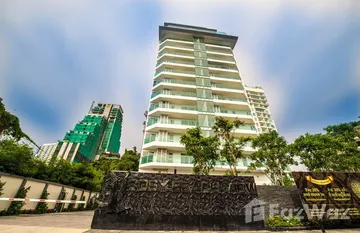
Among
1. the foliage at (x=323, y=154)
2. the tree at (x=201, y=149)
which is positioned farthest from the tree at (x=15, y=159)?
the foliage at (x=323, y=154)

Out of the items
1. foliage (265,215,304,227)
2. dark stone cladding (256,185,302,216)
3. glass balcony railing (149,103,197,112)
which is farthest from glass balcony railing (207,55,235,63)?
foliage (265,215,304,227)

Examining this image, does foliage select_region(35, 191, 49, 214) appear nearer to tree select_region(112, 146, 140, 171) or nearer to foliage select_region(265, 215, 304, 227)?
tree select_region(112, 146, 140, 171)

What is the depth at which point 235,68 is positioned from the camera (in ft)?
74.8

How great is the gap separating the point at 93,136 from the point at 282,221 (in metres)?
52.2

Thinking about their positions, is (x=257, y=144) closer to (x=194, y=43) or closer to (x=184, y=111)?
(x=184, y=111)

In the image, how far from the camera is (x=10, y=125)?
895cm

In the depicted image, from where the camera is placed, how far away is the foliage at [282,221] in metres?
5.25

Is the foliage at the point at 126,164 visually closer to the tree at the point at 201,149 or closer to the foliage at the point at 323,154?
the tree at the point at 201,149

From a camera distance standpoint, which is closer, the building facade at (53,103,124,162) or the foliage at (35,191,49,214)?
the foliage at (35,191,49,214)

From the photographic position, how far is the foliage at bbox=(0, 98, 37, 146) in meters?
8.47

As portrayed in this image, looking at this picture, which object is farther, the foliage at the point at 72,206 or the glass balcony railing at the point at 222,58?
the glass balcony railing at the point at 222,58

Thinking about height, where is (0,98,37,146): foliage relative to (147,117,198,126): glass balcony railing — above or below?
below

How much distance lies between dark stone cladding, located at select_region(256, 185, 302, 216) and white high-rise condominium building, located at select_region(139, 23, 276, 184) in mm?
6646

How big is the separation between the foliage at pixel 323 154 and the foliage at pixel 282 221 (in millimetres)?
6985
